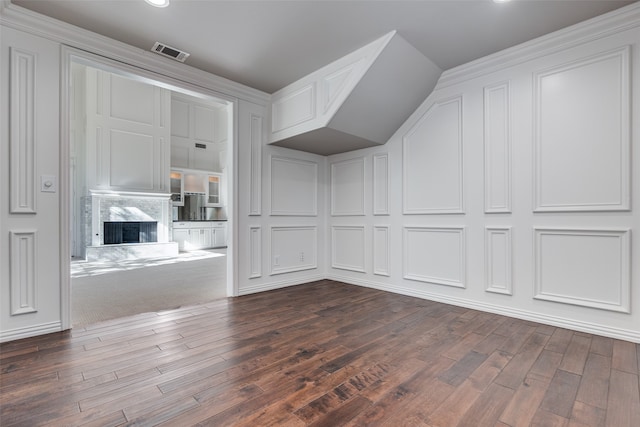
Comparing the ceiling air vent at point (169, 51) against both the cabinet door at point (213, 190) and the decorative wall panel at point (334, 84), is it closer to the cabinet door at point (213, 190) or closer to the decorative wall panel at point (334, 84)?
the decorative wall panel at point (334, 84)

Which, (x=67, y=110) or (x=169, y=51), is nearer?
(x=67, y=110)

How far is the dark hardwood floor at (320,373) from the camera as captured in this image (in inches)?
56.0

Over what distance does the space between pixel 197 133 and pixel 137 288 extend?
6.68 m

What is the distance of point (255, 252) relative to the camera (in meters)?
3.81

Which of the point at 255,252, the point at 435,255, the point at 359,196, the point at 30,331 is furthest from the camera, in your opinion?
the point at 359,196

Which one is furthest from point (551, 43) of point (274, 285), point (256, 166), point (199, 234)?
point (199, 234)

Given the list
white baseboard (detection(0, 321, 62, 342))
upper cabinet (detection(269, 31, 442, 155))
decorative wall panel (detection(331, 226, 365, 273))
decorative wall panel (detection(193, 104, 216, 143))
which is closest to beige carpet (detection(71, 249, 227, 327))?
white baseboard (detection(0, 321, 62, 342))

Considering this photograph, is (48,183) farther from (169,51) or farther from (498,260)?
(498,260)

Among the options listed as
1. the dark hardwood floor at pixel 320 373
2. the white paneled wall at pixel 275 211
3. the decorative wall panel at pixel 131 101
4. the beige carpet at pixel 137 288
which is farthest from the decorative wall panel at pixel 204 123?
the dark hardwood floor at pixel 320 373

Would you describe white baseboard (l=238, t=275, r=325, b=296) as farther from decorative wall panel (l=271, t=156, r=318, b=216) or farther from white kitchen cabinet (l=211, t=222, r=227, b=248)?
white kitchen cabinet (l=211, t=222, r=227, b=248)

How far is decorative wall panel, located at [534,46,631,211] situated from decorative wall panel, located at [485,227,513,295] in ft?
1.30

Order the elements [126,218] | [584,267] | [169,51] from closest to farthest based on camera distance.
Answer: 1. [584,267]
2. [169,51]
3. [126,218]

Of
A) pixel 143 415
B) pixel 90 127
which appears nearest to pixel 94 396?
pixel 143 415

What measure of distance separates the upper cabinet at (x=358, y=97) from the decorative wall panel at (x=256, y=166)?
0.19 m
